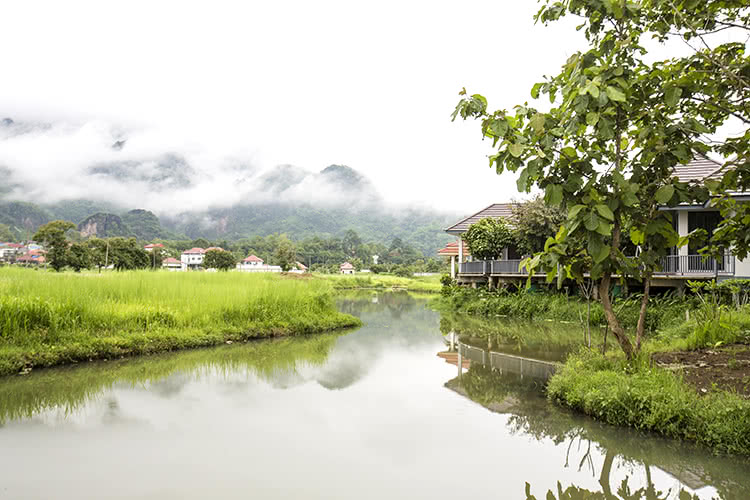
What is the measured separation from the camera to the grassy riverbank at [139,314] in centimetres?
809

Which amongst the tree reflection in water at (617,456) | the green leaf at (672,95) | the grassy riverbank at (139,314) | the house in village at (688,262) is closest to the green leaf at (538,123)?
the green leaf at (672,95)

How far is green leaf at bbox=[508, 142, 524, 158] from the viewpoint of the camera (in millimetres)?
4002

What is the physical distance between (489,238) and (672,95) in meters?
16.2

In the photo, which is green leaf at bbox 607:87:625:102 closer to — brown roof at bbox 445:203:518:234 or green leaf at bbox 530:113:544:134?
green leaf at bbox 530:113:544:134

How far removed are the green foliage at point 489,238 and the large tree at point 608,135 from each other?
49.2 feet

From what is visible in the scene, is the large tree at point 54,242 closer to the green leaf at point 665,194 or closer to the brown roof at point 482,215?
the brown roof at point 482,215

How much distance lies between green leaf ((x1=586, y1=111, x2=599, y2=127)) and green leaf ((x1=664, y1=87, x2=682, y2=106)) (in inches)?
28.1

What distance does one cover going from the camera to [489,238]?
20.1 metres

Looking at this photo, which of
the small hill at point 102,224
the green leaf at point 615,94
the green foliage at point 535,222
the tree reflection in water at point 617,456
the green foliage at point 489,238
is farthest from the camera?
the small hill at point 102,224

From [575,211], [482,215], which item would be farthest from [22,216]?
[575,211]

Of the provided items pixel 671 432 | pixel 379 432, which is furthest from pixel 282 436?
pixel 671 432

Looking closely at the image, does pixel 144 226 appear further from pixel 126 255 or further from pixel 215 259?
pixel 126 255

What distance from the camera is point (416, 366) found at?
30.2 ft

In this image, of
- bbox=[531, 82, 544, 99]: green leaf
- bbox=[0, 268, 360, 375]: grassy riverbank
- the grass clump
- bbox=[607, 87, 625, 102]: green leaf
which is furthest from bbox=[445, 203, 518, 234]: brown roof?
bbox=[607, 87, 625, 102]: green leaf
